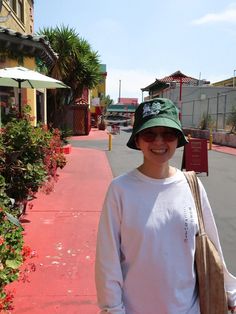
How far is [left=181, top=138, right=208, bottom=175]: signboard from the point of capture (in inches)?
456

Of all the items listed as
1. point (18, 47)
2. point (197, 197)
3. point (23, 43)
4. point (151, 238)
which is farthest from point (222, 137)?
point (151, 238)

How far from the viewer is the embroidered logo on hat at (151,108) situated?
1.94 meters

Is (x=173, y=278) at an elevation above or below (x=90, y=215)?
above

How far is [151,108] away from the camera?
6.42 ft

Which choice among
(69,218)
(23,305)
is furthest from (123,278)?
(69,218)

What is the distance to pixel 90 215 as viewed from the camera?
7082 millimetres

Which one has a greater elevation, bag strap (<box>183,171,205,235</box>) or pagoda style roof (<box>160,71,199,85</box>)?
pagoda style roof (<box>160,71,199,85</box>)

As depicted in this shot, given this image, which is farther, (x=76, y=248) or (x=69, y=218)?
(x=69, y=218)

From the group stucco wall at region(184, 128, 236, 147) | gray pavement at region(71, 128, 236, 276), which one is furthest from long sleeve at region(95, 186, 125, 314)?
stucco wall at region(184, 128, 236, 147)

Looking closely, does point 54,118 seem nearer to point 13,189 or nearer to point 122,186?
point 13,189

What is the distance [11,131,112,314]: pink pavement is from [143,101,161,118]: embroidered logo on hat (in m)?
2.37

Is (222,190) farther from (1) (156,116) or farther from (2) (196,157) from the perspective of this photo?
(1) (156,116)

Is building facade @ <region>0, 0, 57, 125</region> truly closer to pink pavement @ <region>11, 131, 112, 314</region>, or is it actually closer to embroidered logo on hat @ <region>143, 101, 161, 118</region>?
pink pavement @ <region>11, 131, 112, 314</region>

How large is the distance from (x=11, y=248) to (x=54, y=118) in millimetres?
21087
